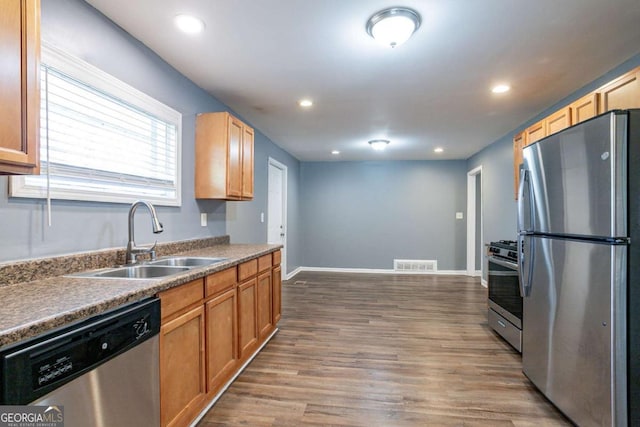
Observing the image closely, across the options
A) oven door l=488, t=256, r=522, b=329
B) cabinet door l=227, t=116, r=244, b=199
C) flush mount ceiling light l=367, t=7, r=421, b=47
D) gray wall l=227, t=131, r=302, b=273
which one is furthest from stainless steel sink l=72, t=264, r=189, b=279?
oven door l=488, t=256, r=522, b=329

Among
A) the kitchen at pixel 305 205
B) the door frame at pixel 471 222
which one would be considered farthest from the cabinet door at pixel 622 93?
the door frame at pixel 471 222

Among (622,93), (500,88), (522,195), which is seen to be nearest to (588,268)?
(522,195)

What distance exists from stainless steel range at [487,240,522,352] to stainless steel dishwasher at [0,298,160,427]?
2.73 m

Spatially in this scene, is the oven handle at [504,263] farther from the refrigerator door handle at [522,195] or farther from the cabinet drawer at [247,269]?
the cabinet drawer at [247,269]

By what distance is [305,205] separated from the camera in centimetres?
690

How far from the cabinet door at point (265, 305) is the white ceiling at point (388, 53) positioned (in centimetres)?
181

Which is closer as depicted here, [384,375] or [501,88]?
[384,375]

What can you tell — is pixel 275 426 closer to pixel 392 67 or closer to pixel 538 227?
pixel 538 227

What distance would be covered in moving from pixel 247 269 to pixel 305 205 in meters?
4.50

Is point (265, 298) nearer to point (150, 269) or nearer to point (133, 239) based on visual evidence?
point (150, 269)

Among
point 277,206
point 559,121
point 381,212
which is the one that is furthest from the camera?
point 381,212

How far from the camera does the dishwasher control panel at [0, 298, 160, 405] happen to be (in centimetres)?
86

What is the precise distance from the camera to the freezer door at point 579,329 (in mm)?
1534

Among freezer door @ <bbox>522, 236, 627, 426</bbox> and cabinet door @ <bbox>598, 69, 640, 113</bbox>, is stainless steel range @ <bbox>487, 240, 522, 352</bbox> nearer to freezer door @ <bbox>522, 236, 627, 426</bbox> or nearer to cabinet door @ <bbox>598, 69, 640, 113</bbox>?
freezer door @ <bbox>522, 236, 627, 426</bbox>
